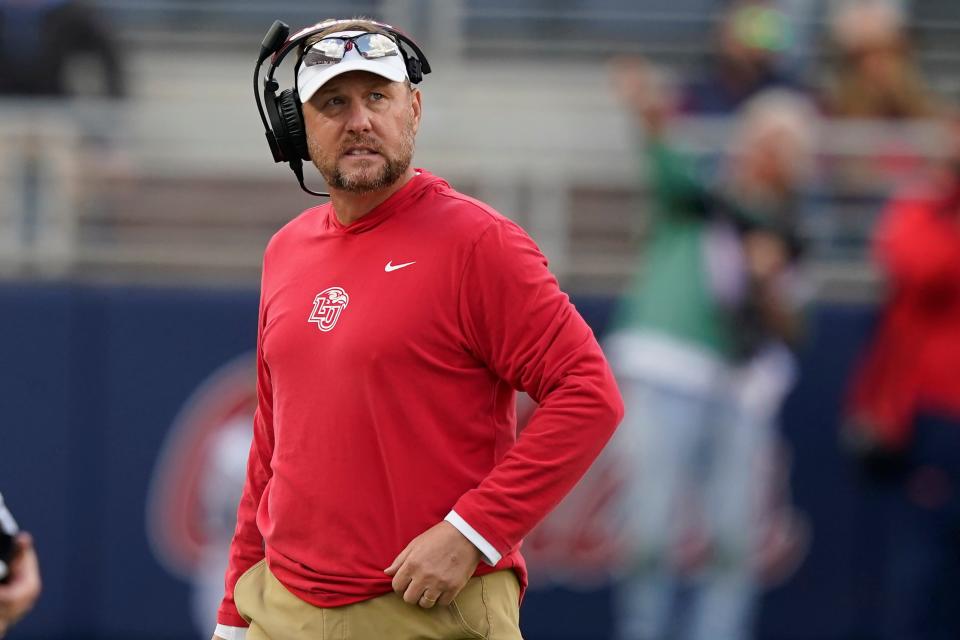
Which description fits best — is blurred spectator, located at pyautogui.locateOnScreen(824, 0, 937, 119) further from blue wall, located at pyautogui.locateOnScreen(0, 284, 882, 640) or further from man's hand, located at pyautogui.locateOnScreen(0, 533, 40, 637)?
man's hand, located at pyautogui.locateOnScreen(0, 533, 40, 637)

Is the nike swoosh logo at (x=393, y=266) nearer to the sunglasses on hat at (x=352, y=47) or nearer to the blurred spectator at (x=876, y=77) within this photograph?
the sunglasses on hat at (x=352, y=47)

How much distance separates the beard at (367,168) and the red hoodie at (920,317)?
4.03 meters

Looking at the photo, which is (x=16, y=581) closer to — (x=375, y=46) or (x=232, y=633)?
(x=232, y=633)

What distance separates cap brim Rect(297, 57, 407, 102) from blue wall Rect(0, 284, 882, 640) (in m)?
4.41

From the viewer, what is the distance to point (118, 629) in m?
7.70

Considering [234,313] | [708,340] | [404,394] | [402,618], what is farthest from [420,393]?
[234,313]

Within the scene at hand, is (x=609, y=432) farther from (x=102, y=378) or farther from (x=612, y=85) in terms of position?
(x=612, y=85)

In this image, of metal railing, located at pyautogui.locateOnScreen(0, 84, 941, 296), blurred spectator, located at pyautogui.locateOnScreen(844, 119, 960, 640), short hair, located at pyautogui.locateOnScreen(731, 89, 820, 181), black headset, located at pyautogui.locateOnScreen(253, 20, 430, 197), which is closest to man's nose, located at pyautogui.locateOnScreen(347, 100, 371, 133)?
black headset, located at pyautogui.locateOnScreen(253, 20, 430, 197)

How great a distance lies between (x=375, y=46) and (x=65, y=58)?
17.4 feet

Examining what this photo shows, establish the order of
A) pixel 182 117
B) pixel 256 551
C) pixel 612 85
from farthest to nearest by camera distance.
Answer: pixel 612 85
pixel 182 117
pixel 256 551

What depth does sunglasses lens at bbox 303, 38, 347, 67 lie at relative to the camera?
3.26 meters

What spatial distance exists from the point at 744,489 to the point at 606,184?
5.89 feet

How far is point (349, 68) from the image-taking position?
Answer: 323 cm

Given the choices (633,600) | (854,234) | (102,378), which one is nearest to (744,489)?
(633,600)
